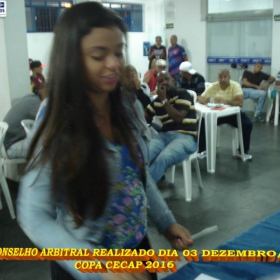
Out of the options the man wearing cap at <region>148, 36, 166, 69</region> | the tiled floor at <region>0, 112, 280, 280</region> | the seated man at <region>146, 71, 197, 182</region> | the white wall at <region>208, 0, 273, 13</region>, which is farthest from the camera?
the man wearing cap at <region>148, 36, 166, 69</region>

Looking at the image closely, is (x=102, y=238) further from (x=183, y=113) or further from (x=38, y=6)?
(x=38, y=6)

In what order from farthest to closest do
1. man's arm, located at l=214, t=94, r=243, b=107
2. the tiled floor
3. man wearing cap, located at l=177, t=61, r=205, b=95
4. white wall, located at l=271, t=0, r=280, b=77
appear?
white wall, located at l=271, t=0, r=280, b=77 → man wearing cap, located at l=177, t=61, r=205, b=95 → man's arm, located at l=214, t=94, r=243, b=107 → the tiled floor

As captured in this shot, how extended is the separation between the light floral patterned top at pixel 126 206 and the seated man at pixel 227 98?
394 centimetres

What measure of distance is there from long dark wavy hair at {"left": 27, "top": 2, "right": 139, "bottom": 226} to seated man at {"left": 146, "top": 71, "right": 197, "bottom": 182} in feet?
8.72

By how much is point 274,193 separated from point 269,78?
4228 mm

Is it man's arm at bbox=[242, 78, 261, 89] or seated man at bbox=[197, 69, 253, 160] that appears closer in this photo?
seated man at bbox=[197, 69, 253, 160]

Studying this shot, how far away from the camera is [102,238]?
907mm

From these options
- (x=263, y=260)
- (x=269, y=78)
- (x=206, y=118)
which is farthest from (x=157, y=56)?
(x=263, y=260)

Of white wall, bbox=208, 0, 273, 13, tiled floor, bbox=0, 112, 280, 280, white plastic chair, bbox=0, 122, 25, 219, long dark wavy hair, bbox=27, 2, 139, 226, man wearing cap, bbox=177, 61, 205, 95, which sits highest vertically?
white wall, bbox=208, 0, 273, 13

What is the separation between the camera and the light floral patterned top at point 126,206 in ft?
2.97

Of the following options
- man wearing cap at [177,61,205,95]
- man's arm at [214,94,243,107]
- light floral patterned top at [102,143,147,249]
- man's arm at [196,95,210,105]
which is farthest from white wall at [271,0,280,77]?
light floral patterned top at [102,143,147,249]

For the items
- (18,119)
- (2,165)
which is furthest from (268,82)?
(2,165)

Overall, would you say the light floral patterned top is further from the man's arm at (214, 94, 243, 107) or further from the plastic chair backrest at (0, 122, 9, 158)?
the man's arm at (214, 94, 243, 107)

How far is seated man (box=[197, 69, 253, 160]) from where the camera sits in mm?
4871
